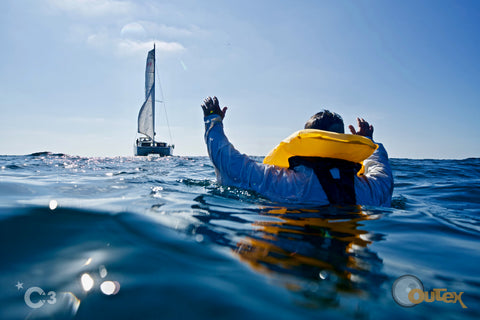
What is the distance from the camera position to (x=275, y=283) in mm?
1340

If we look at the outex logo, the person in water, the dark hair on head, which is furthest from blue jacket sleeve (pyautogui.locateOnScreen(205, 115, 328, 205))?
the outex logo

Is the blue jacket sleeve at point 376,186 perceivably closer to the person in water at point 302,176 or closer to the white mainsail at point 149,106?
the person in water at point 302,176

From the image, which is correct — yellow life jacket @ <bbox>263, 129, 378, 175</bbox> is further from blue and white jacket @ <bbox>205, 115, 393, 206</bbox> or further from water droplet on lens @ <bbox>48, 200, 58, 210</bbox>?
water droplet on lens @ <bbox>48, 200, 58, 210</bbox>

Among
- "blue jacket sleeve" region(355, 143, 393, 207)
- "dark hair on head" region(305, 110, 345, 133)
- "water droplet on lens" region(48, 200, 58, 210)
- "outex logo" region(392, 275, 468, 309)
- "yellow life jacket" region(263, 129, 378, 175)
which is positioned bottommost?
"outex logo" region(392, 275, 468, 309)

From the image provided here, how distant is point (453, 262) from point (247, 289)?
1571mm

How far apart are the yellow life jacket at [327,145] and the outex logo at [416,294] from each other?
1.81 metres

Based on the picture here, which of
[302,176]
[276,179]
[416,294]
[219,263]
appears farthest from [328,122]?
[219,263]

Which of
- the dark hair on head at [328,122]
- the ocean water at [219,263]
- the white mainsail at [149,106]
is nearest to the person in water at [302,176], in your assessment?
the dark hair on head at [328,122]

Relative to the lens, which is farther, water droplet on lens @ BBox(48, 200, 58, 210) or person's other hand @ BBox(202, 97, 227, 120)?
person's other hand @ BBox(202, 97, 227, 120)

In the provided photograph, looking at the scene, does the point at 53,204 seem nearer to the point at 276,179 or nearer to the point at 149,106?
the point at 276,179

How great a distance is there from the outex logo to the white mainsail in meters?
36.5

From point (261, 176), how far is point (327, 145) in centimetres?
89

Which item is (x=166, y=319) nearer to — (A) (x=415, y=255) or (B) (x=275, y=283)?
(B) (x=275, y=283)

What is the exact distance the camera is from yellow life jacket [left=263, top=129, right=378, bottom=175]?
306cm
